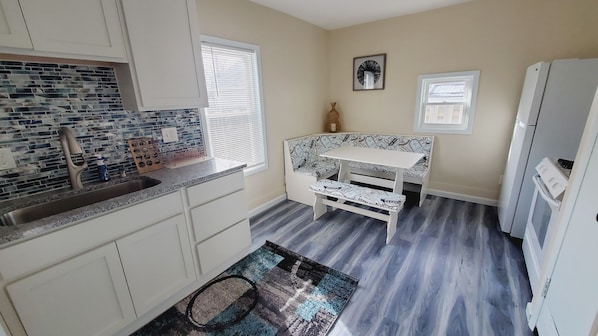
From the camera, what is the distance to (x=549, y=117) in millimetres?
2037

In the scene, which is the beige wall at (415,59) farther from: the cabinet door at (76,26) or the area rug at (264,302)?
the area rug at (264,302)

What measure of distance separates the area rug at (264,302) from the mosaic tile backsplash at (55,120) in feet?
3.73

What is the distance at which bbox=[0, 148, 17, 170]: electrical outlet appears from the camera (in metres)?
1.37

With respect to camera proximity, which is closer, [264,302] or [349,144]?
[264,302]

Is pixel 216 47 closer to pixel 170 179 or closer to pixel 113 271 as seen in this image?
pixel 170 179

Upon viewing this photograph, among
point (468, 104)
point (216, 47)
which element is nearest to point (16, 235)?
point (216, 47)

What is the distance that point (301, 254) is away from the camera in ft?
7.50

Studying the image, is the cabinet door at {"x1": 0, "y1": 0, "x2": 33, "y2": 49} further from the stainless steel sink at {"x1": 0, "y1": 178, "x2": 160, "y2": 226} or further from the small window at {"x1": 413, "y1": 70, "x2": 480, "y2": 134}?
the small window at {"x1": 413, "y1": 70, "x2": 480, "y2": 134}

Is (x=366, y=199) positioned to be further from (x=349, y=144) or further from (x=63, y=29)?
(x=63, y=29)

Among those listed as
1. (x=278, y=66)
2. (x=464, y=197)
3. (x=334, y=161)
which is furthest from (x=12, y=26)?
(x=464, y=197)

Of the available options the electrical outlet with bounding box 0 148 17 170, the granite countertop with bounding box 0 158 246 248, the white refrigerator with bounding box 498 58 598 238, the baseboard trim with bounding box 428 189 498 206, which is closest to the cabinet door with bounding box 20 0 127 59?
the electrical outlet with bounding box 0 148 17 170

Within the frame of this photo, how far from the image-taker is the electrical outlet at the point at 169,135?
2086mm

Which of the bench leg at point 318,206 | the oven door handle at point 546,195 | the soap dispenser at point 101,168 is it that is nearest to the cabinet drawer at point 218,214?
the soap dispenser at point 101,168

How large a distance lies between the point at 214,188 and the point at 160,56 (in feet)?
3.29
